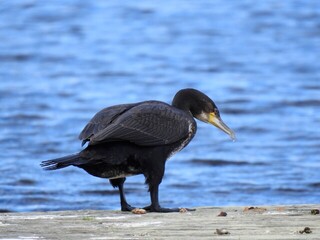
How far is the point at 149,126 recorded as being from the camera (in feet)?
31.3

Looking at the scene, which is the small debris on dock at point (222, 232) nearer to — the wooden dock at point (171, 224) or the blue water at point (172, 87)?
the wooden dock at point (171, 224)

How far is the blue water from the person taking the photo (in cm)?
1456

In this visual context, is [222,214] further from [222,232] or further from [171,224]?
[222,232]

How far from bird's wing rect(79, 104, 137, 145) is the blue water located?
149 inches

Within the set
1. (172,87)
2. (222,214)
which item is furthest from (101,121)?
(172,87)

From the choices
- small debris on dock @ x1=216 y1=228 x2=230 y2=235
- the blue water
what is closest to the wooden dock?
small debris on dock @ x1=216 y1=228 x2=230 y2=235

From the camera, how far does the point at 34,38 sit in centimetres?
3019

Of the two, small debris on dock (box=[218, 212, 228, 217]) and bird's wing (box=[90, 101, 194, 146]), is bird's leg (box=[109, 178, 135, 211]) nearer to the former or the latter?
bird's wing (box=[90, 101, 194, 146])

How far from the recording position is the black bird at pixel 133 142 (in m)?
9.16

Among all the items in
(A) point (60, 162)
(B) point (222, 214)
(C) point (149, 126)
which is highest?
(C) point (149, 126)

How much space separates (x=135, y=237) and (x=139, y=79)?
1567 cm

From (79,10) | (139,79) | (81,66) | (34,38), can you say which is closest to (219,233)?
(139,79)

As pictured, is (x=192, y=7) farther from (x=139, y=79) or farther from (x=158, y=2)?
(x=139, y=79)

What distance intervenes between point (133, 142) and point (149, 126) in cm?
28
